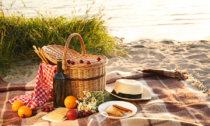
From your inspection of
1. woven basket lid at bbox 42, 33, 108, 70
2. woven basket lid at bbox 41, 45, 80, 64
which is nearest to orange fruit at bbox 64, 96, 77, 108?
woven basket lid at bbox 42, 33, 108, 70

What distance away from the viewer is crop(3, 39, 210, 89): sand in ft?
13.0

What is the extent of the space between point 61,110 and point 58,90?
23 cm

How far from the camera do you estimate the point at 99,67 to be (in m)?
2.60

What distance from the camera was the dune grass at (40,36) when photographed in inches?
173

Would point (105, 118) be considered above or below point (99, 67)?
below

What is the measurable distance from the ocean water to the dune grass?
0.70m

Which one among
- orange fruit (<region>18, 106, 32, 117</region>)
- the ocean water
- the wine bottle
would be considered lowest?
orange fruit (<region>18, 106, 32, 117</region>)

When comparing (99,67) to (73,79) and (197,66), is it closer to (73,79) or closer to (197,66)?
(73,79)

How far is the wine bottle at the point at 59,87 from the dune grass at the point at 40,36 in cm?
199

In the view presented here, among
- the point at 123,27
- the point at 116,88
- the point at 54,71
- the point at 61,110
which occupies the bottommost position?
the point at 61,110

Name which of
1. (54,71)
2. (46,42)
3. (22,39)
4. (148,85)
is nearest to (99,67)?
(54,71)

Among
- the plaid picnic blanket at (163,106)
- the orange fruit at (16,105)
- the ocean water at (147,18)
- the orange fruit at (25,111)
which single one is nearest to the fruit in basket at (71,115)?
the plaid picnic blanket at (163,106)

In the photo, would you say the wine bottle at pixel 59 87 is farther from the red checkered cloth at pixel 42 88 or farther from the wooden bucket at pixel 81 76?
the red checkered cloth at pixel 42 88

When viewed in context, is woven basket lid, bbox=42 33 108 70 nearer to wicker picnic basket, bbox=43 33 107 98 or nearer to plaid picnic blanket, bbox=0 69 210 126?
wicker picnic basket, bbox=43 33 107 98
